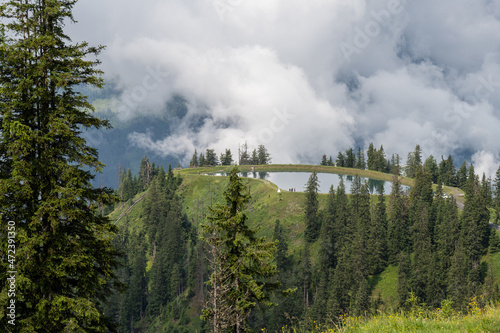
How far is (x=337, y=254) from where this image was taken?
11031 cm

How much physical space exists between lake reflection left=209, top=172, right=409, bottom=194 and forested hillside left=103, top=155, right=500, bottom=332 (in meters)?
8.02

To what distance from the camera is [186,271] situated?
440 feet

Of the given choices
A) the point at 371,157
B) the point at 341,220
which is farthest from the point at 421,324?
the point at 371,157

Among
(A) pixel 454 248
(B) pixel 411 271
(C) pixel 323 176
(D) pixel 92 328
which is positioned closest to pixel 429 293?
(B) pixel 411 271

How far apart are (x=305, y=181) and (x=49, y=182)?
146673mm

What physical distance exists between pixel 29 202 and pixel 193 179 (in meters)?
161

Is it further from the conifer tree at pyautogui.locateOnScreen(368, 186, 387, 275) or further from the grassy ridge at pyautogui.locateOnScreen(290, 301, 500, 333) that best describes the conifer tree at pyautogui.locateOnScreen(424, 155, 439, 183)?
the grassy ridge at pyautogui.locateOnScreen(290, 301, 500, 333)

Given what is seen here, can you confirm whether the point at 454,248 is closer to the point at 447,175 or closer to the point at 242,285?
the point at 447,175

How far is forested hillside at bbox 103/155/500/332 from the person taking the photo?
3546 inches

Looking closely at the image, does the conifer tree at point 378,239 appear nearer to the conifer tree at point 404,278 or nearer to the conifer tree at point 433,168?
the conifer tree at point 404,278

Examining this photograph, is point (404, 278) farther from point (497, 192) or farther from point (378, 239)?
point (497, 192)

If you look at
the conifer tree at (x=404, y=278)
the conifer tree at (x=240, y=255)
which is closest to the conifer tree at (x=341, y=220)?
the conifer tree at (x=404, y=278)

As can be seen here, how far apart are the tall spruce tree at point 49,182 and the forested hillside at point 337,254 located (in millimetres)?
63792

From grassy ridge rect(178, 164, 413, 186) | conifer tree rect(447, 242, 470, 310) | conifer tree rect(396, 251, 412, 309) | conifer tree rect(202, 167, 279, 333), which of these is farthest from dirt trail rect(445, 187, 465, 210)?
conifer tree rect(202, 167, 279, 333)
